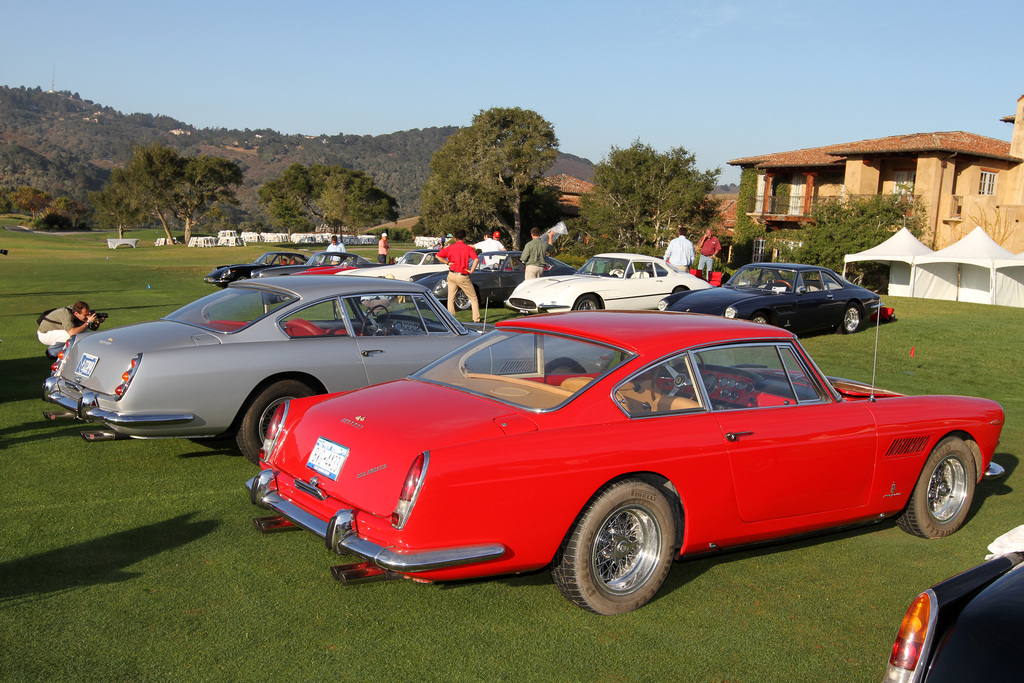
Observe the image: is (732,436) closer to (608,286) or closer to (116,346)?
(116,346)

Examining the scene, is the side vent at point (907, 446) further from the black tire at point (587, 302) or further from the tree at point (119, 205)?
the tree at point (119, 205)

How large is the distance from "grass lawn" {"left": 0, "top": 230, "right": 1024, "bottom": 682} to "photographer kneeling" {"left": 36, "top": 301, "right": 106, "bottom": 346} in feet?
7.45

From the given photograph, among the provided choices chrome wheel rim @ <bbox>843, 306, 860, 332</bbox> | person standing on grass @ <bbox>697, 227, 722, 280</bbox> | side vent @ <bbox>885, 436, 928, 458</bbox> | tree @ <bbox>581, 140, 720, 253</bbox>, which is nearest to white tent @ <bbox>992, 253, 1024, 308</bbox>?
person standing on grass @ <bbox>697, 227, 722, 280</bbox>

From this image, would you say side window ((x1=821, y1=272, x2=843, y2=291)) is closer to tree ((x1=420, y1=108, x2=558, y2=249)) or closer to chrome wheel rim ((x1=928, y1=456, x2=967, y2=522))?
chrome wheel rim ((x1=928, y1=456, x2=967, y2=522))

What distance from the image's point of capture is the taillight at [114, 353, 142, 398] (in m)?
5.88

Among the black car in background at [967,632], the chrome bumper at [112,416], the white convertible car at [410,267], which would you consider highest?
the white convertible car at [410,267]

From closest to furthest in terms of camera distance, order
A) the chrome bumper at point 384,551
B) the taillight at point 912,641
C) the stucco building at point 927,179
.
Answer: the taillight at point 912,641
the chrome bumper at point 384,551
the stucco building at point 927,179

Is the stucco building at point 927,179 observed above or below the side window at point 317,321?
above

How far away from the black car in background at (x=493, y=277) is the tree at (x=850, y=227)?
887 inches

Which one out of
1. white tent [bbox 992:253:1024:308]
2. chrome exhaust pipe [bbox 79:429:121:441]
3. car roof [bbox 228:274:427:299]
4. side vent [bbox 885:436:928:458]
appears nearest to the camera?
side vent [bbox 885:436:928:458]

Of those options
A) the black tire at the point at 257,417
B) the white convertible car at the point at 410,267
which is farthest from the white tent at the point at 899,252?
the black tire at the point at 257,417

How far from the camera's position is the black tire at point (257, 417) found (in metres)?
6.23

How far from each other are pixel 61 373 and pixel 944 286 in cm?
2988

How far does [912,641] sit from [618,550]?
1.74 metres
